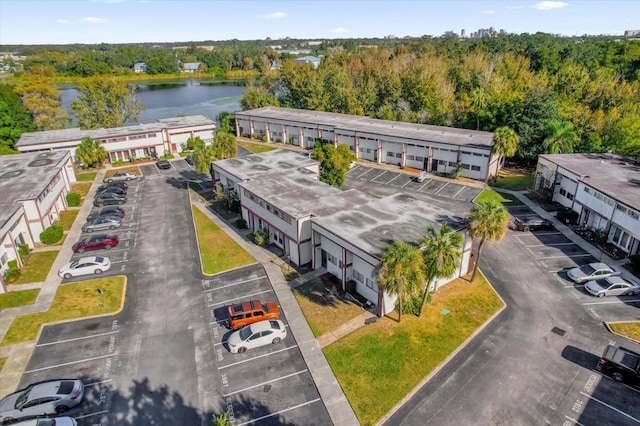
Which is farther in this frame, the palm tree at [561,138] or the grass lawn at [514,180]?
the grass lawn at [514,180]

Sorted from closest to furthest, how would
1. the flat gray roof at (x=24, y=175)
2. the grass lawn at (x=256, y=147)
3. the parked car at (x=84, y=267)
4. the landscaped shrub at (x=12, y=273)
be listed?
1. the landscaped shrub at (x=12, y=273)
2. the parked car at (x=84, y=267)
3. the flat gray roof at (x=24, y=175)
4. the grass lawn at (x=256, y=147)

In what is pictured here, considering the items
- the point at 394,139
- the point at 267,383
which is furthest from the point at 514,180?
the point at 267,383

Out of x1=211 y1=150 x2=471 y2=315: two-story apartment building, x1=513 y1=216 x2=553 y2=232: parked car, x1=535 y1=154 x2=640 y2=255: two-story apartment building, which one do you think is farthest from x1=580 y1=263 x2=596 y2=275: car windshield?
x1=211 y1=150 x2=471 y2=315: two-story apartment building

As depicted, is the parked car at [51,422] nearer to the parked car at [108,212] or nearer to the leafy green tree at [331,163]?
the parked car at [108,212]

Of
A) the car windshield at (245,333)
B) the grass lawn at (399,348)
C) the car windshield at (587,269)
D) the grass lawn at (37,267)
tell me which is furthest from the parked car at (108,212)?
the car windshield at (587,269)

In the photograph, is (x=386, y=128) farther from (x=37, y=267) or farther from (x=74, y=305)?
(x=37, y=267)

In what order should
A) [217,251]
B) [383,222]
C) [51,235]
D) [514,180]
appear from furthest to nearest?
[514,180]
[51,235]
[217,251]
[383,222]
